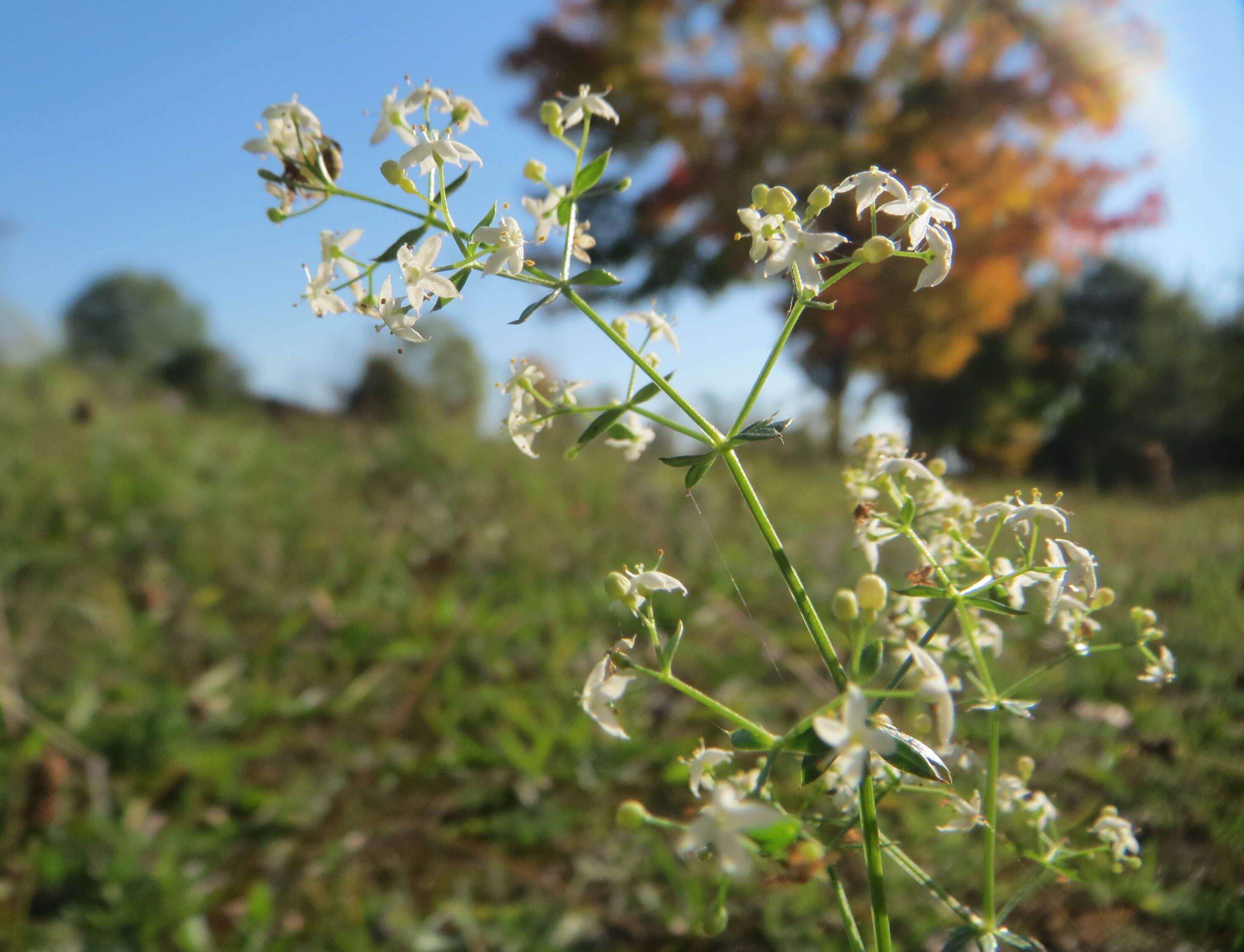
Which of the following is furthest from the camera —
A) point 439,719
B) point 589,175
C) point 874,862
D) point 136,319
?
point 136,319

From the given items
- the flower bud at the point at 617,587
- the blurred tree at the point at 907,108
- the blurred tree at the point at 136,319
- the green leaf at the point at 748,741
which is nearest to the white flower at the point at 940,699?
the green leaf at the point at 748,741

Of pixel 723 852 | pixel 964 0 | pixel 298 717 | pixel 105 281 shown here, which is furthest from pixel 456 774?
pixel 105 281

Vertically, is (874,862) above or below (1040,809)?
below

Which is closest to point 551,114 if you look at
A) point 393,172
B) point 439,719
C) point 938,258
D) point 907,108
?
point 393,172

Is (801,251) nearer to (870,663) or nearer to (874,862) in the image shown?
(870,663)

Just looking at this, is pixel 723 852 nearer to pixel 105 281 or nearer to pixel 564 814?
pixel 564 814

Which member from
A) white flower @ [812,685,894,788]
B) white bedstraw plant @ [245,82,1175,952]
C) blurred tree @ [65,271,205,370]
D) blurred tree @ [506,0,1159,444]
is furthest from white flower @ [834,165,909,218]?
blurred tree @ [65,271,205,370]
